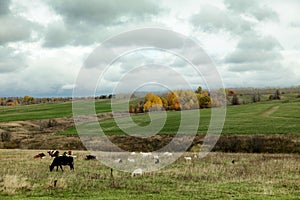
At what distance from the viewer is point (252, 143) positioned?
4859 cm

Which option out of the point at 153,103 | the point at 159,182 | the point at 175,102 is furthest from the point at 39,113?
the point at 159,182

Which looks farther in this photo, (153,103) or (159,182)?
(153,103)

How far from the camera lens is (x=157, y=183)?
18.5 m

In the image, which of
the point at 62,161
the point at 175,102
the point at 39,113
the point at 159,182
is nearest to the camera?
the point at 159,182

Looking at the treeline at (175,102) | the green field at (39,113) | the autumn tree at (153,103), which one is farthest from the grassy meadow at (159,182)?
the green field at (39,113)

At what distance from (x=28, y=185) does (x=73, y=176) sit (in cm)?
363

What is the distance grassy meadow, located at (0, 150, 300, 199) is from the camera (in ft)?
51.5

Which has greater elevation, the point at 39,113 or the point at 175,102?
the point at 175,102

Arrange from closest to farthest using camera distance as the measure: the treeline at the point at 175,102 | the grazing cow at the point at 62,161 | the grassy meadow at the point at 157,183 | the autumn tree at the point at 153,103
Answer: the grassy meadow at the point at 157,183 → the grazing cow at the point at 62,161 → the autumn tree at the point at 153,103 → the treeline at the point at 175,102

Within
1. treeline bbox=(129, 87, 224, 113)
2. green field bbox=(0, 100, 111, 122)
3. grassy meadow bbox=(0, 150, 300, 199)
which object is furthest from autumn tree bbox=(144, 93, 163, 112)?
grassy meadow bbox=(0, 150, 300, 199)

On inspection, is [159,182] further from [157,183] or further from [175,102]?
[175,102]

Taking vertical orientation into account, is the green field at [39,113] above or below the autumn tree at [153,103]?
below

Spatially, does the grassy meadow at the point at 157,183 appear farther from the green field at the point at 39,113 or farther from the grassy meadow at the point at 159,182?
the green field at the point at 39,113

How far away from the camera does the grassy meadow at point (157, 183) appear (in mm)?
15695
